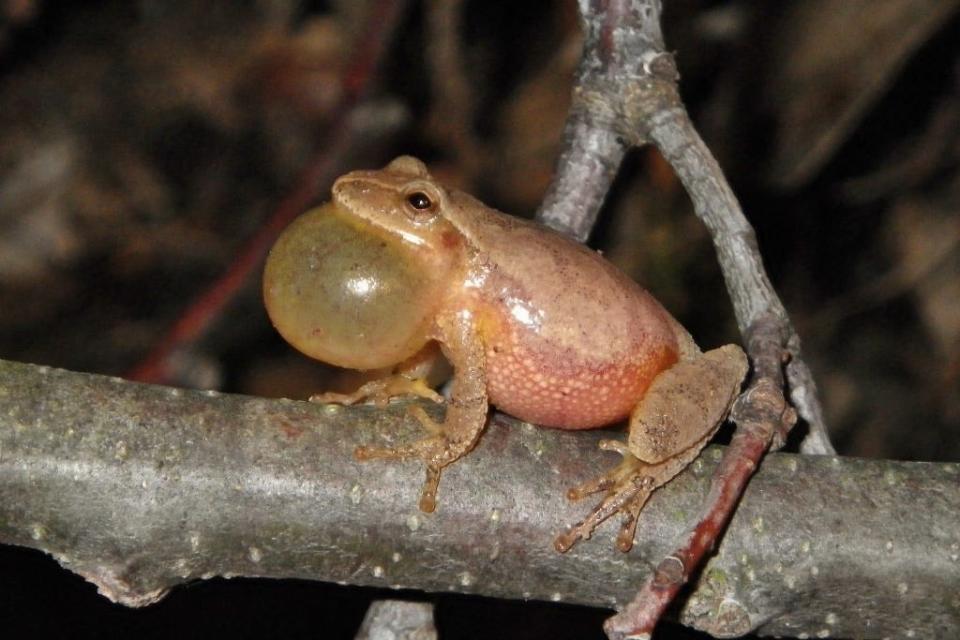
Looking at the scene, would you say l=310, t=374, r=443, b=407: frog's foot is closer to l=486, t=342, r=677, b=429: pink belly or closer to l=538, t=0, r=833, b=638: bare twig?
Answer: l=486, t=342, r=677, b=429: pink belly

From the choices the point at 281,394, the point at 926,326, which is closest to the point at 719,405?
the point at 281,394

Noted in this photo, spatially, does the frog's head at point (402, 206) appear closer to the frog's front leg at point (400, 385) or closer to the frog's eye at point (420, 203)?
the frog's eye at point (420, 203)

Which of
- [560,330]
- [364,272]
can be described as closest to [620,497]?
[560,330]

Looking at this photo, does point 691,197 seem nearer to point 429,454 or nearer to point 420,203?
point 420,203

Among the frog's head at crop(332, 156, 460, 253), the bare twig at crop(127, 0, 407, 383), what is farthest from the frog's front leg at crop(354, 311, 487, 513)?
the bare twig at crop(127, 0, 407, 383)

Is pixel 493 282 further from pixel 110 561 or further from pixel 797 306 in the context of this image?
pixel 797 306

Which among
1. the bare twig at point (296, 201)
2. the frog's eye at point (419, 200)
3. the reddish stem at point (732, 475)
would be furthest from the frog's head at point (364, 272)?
the bare twig at point (296, 201)

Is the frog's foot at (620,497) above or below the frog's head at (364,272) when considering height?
Answer: above
